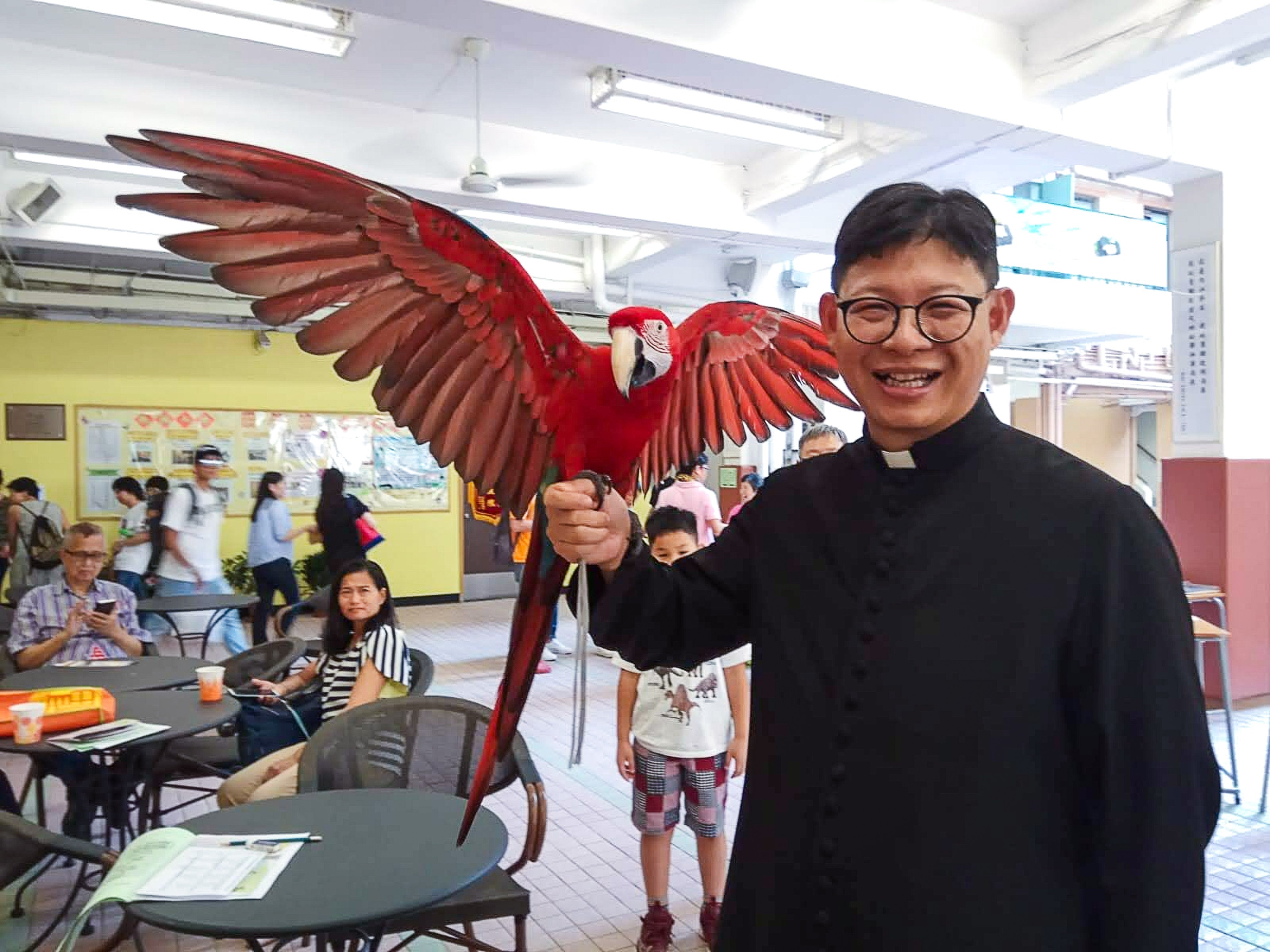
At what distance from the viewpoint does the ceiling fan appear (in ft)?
12.3

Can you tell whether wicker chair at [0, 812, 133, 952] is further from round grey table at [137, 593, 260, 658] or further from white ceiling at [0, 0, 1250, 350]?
round grey table at [137, 593, 260, 658]

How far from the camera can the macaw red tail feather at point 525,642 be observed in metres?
0.90

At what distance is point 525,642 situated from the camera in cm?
90

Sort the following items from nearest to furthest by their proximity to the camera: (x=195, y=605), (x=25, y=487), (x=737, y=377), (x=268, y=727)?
(x=737, y=377), (x=268, y=727), (x=195, y=605), (x=25, y=487)

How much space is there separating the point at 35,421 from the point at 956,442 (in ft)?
27.1

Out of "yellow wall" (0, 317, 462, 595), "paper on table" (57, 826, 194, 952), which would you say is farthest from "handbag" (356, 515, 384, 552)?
"paper on table" (57, 826, 194, 952)

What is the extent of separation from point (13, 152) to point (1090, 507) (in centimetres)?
479

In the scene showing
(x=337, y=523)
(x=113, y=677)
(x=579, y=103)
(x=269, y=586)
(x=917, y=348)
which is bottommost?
(x=269, y=586)

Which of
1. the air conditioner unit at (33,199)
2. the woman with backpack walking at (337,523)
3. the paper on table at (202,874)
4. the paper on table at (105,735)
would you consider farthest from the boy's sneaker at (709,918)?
the air conditioner unit at (33,199)

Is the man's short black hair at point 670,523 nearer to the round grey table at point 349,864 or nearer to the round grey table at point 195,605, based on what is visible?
the round grey table at point 349,864

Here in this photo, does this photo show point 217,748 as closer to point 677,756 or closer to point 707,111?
point 677,756

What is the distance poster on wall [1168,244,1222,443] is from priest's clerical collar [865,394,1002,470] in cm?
460

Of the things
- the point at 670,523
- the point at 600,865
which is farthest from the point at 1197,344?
the point at 600,865

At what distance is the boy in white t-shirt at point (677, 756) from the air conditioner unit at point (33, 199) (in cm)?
481
